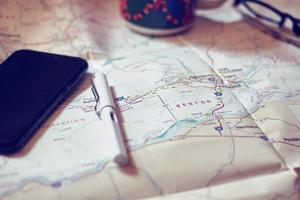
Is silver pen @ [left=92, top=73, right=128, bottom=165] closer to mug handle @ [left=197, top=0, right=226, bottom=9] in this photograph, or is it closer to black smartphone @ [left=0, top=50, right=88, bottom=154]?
black smartphone @ [left=0, top=50, right=88, bottom=154]

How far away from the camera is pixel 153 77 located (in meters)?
0.44

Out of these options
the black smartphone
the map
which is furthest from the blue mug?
the black smartphone

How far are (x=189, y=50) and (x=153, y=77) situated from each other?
0.09m

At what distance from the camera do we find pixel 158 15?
0.51m

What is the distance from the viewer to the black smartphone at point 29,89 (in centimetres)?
33

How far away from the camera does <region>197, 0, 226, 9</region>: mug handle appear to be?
59 cm

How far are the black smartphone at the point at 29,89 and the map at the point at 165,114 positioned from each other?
12mm

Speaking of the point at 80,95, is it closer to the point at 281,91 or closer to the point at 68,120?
the point at 68,120

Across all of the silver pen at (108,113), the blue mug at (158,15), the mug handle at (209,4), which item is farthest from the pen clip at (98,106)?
the mug handle at (209,4)

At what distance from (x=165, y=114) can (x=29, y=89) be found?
0.13 m

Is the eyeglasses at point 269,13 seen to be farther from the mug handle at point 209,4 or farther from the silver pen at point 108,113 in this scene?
the silver pen at point 108,113

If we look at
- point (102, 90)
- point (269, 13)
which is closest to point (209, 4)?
point (269, 13)

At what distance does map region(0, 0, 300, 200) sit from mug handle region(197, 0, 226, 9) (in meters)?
0.04

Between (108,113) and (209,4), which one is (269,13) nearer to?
(209,4)
